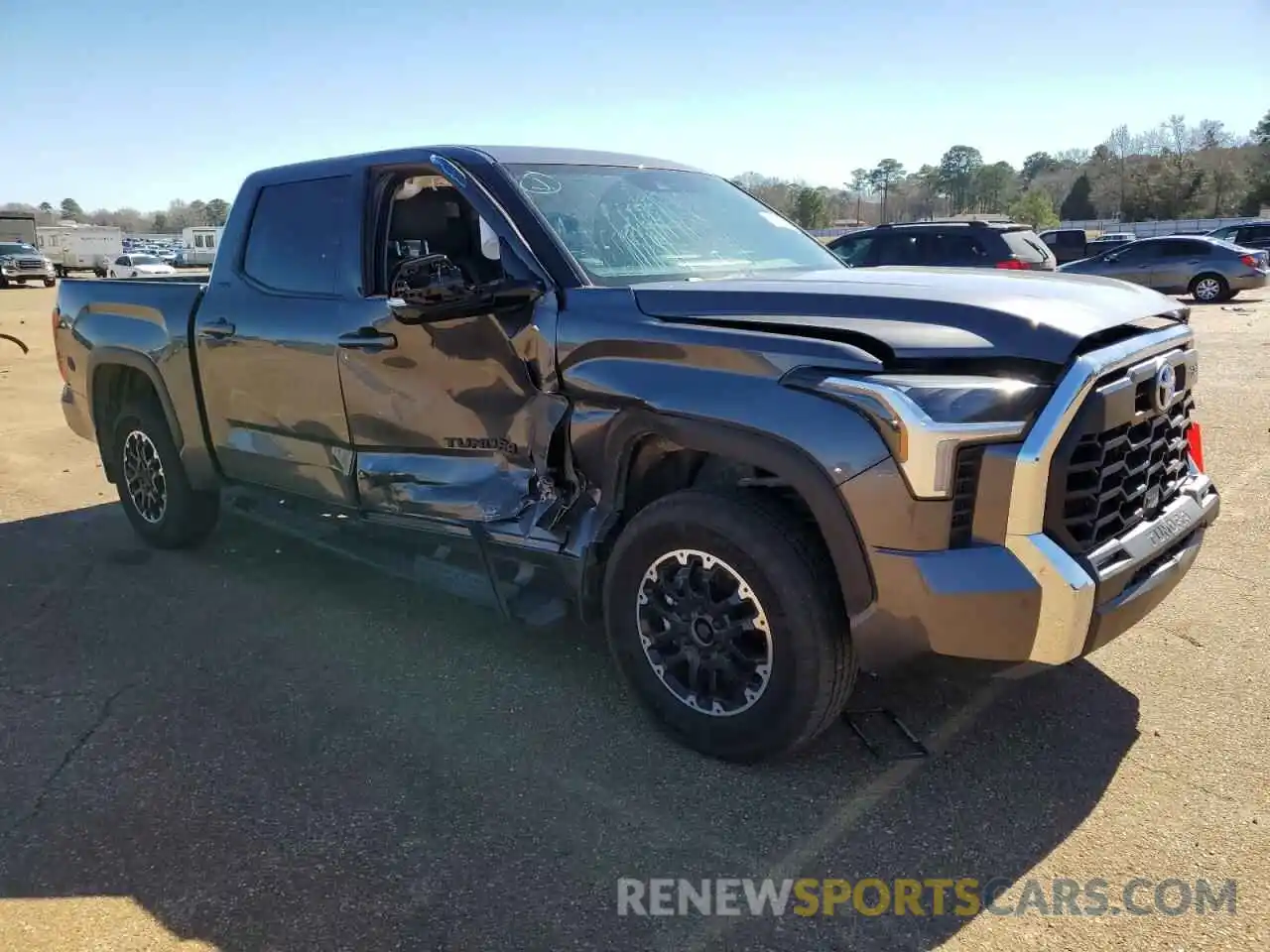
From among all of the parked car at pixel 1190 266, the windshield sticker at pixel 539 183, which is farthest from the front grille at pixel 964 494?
the parked car at pixel 1190 266

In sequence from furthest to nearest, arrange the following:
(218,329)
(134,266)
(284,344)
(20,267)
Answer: (134,266)
(20,267)
(218,329)
(284,344)

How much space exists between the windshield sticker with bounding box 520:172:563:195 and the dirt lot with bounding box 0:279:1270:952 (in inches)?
74.5

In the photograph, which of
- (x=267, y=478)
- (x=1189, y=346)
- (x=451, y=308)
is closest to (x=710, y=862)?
(x=451, y=308)

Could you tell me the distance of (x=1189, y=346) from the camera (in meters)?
3.42

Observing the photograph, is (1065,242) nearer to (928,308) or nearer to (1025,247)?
(1025,247)

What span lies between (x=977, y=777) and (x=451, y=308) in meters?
2.37

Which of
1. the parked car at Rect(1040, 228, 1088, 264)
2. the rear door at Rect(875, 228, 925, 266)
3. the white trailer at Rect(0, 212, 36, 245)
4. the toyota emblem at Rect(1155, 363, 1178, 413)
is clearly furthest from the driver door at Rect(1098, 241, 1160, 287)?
the white trailer at Rect(0, 212, 36, 245)

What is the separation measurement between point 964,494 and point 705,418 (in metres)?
0.81

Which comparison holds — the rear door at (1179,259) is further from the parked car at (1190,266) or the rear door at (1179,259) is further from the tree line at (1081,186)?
the tree line at (1081,186)

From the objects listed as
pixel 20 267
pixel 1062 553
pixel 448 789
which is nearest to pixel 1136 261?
pixel 1062 553

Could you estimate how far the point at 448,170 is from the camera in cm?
400

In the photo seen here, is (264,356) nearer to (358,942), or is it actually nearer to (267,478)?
(267,478)

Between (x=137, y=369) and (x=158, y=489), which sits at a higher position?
(x=137, y=369)

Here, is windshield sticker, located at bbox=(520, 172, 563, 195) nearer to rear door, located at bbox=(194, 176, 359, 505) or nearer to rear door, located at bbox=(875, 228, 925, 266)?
rear door, located at bbox=(194, 176, 359, 505)
